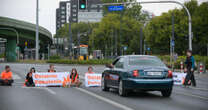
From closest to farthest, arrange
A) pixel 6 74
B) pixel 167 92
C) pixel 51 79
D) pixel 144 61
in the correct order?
pixel 167 92 < pixel 144 61 < pixel 6 74 < pixel 51 79

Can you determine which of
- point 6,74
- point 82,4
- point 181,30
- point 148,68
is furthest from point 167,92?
point 181,30

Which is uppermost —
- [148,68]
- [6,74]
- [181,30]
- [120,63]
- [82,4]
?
[181,30]

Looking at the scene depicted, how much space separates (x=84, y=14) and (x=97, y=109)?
18622 centimetres

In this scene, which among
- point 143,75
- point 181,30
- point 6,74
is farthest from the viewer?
point 181,30

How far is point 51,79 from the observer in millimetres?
19000

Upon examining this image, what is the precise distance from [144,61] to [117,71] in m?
1.04

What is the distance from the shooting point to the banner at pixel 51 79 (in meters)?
18.8

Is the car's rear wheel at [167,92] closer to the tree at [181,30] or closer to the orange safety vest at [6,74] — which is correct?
the orange safety vest at [6,74]

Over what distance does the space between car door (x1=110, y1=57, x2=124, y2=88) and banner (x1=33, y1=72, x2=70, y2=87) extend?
5.26 m

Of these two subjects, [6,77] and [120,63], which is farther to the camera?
[6,77]

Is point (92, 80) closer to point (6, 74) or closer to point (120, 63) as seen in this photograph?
point (6, 74)

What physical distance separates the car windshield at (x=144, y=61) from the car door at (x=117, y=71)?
410mm

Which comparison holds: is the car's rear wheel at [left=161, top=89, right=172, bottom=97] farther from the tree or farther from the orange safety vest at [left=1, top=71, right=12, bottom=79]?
the tree

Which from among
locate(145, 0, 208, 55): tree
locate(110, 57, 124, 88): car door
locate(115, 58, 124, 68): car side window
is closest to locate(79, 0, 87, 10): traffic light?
locate(110, 57, 124, 88): car door
